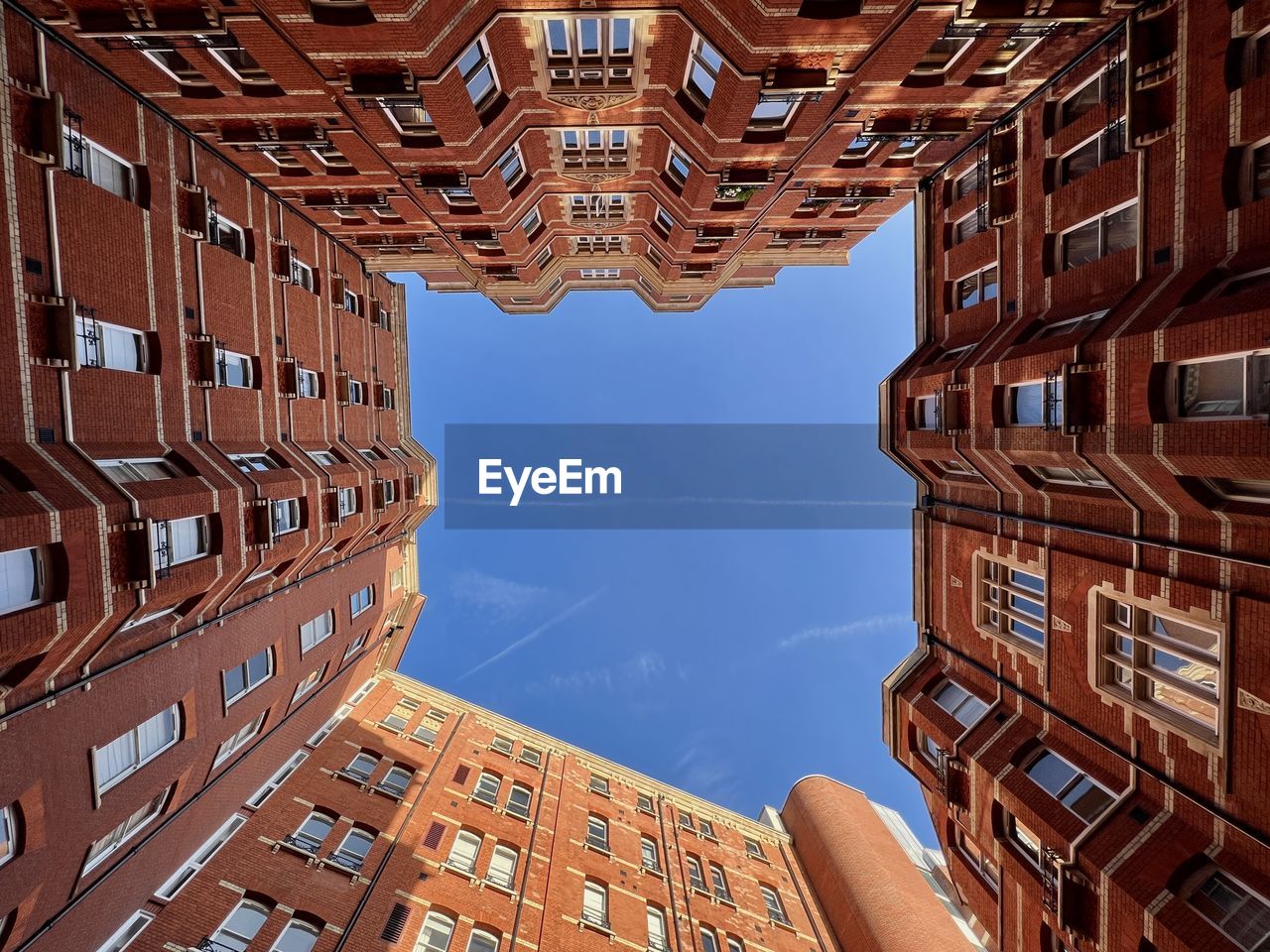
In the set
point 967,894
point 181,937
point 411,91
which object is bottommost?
point 967,894

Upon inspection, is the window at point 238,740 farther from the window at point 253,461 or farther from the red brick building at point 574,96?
the red brick building at point 574,96

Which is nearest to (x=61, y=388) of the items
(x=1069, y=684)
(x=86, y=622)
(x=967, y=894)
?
(x=86, y=622)

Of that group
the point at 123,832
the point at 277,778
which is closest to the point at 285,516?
the point at 123,832

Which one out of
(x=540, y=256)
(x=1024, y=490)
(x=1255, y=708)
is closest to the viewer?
(x=1255, y=708)

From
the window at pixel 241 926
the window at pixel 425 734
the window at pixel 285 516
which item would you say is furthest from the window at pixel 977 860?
the window at pixel 425 734

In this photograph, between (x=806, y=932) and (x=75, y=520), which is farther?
(x=806, y=932)

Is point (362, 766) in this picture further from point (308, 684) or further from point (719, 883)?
point (719, 883)

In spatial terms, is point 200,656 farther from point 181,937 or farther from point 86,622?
point 181,937
